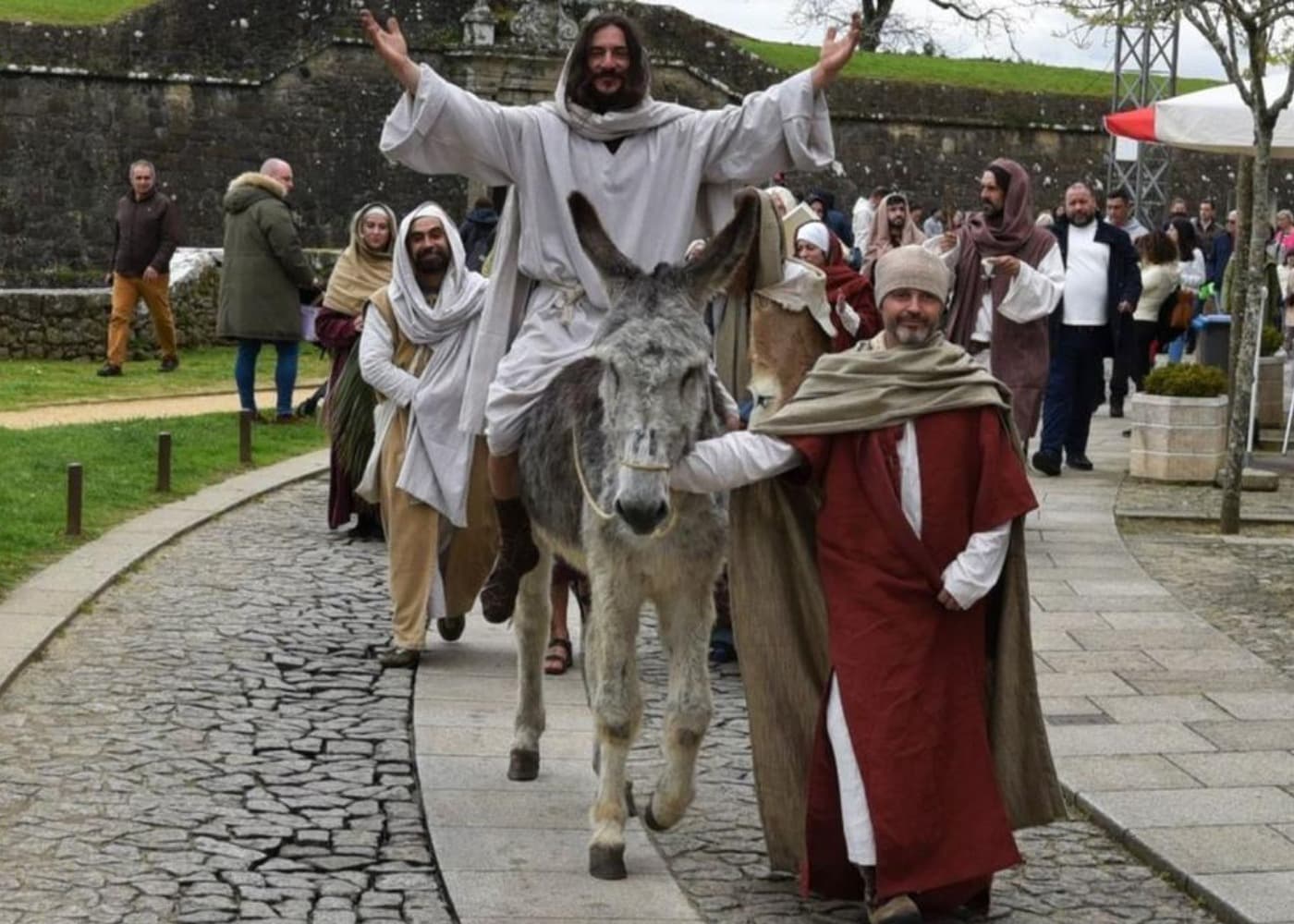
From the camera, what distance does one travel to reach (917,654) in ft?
19.6

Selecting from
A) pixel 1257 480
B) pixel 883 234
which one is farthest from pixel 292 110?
pixel 1257 480

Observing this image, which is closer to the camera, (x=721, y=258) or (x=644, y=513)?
(x=644, y=513)

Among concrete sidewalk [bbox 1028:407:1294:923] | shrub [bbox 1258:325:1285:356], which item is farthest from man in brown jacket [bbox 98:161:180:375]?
concrete sidewalk [bbox 1028:407:1294:923]

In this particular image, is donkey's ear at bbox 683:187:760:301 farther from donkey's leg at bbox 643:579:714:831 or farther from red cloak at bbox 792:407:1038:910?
donkey's leg at bbox 643:579:714:831

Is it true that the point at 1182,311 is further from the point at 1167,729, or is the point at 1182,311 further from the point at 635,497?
the point at 635,497

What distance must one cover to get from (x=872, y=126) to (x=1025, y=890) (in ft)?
117

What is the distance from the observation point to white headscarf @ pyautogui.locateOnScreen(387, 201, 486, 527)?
959cm

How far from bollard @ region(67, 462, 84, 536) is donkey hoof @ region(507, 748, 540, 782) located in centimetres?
500

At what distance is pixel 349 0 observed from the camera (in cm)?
3981

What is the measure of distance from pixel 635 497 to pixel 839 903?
1.34 metres

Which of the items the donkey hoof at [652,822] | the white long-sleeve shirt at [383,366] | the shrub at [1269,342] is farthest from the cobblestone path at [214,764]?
the shrub at [1269,342]

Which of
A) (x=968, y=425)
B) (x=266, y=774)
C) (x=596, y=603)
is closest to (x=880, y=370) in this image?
(x=968, y=425)

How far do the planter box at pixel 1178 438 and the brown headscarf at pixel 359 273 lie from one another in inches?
245

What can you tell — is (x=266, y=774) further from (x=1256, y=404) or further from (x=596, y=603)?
(x=1256, y=404)
